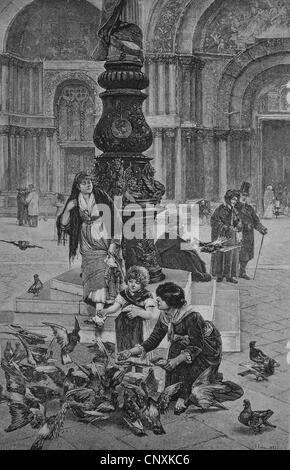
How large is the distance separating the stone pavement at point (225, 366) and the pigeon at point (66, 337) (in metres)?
0.09

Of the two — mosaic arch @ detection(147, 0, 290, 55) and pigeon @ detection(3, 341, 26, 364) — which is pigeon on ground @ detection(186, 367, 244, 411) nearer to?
pigeon @ detection(3, 341, 26, 364)

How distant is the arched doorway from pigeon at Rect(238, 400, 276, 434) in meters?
2.77

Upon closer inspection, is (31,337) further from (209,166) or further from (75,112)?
(209,166)

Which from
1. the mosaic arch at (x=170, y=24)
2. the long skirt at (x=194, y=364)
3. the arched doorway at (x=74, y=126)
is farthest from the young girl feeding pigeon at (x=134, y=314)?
the mosaic arch at (x=170, y=24)

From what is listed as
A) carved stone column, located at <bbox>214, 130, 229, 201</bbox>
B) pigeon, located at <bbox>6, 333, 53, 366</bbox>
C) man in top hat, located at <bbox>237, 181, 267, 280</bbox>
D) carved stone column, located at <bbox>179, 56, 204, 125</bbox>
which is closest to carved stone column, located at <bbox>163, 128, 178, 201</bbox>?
carved stone column, located at <bbox>179, 56, 204, 125</bbox>

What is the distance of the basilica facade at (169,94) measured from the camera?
641 cm

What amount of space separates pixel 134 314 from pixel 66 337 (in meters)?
0.72

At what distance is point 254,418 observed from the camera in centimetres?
508

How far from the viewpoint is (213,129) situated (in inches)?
267

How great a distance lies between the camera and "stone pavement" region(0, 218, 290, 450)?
5.05 metres

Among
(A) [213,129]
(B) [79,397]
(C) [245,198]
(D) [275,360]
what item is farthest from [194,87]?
(B) [79,397]

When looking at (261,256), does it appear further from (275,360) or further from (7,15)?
A: (7,15)

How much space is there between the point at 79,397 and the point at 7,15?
4.02 m

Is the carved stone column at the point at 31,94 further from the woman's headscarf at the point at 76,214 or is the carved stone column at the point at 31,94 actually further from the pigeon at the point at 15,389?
the pigeon at the point at 15,389
